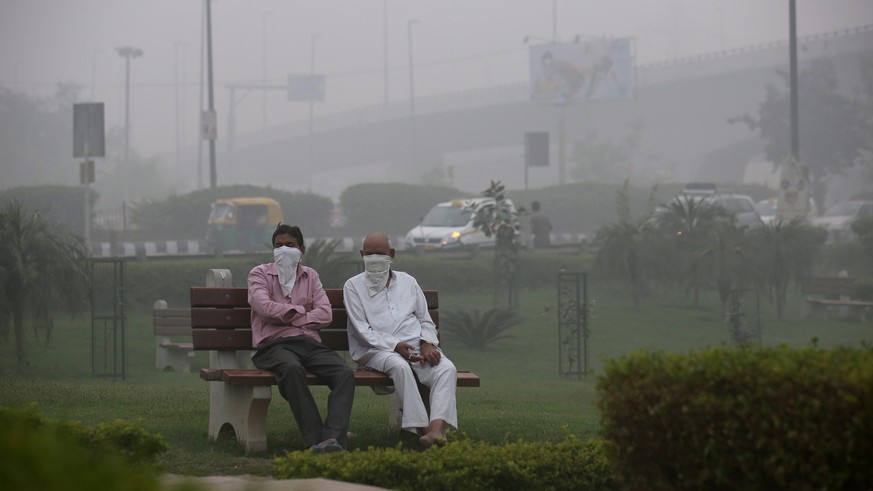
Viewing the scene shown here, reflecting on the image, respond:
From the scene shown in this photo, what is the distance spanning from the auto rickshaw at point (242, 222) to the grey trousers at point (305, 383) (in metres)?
32.6

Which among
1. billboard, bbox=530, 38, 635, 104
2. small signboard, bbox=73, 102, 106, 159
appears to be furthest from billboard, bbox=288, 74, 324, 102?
small signboard, bbox=73, 102, 106, 159

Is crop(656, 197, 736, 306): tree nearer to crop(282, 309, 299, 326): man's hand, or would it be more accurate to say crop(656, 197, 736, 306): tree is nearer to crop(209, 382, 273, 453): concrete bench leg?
crop(282, 309, 299, 326): man's hand

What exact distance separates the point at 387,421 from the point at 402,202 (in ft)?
133

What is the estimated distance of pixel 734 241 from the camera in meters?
22.5

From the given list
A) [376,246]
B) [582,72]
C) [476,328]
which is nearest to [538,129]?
[582,72]

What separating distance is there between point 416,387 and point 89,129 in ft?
57.9

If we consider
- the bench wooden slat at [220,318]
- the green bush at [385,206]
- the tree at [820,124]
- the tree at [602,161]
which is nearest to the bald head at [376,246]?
the bench wooden slat at [220,318]

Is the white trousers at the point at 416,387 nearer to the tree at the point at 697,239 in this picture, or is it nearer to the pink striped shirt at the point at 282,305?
the pink striped shirt at the point at 282,305

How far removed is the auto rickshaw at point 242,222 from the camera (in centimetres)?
4069

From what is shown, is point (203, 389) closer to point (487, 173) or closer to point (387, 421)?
point (387, 421)

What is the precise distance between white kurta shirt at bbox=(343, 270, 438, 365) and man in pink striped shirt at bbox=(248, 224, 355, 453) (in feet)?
0.65

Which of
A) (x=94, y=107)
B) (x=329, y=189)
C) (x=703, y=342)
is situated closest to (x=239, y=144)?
(x=329, y=189)

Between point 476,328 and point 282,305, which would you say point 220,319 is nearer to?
point 282,305

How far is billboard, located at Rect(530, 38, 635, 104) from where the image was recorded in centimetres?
7150
